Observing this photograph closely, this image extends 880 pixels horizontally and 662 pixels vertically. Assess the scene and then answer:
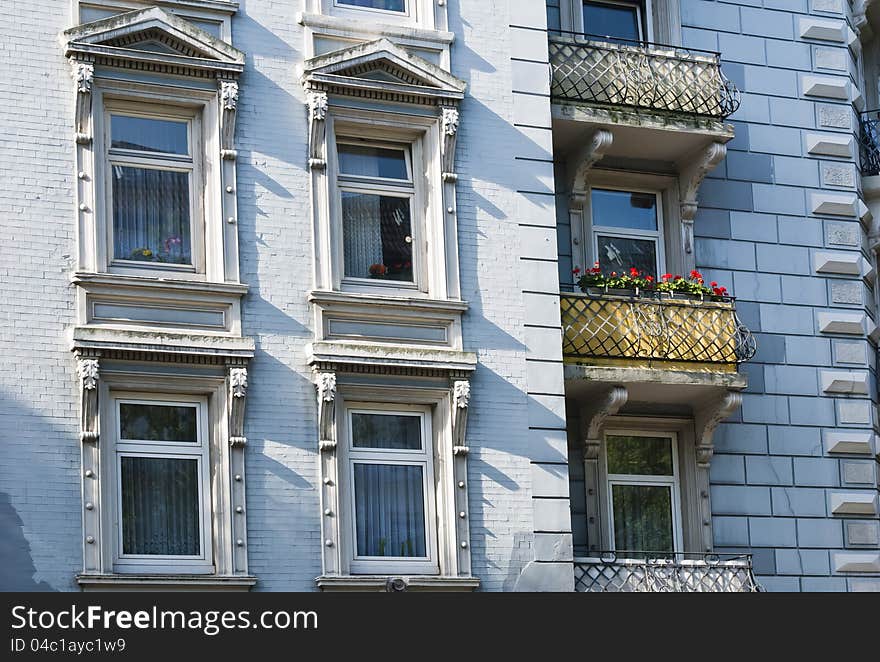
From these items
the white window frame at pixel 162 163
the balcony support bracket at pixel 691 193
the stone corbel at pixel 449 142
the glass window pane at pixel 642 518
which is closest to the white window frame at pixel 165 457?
the white window frame at pixel 162 163

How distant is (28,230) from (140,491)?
A: 10.9 feet

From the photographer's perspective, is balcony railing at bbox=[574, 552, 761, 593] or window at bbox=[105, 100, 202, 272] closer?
window at bbox=[105, 100, 202, 272]

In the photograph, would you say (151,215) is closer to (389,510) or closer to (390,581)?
(389,510)

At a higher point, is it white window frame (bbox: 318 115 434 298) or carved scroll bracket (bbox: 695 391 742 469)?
white window frame (bbox: 318 115 434 298)

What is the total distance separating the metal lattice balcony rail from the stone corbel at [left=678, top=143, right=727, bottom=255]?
1.25 m

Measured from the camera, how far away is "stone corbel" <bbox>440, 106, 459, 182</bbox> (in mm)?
23344

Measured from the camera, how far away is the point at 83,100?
2183cm

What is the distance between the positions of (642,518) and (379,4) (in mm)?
7743

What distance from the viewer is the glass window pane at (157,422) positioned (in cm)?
2153

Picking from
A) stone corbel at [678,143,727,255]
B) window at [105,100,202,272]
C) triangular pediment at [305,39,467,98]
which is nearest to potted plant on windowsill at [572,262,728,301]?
stone corbel at [678,143,727,255]

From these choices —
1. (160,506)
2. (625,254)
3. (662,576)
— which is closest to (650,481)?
(662,576)

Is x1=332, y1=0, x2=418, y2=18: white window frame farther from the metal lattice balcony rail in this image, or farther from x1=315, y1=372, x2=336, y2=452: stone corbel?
x1=315, y1=372, x2=336, y2=452: stone corbel

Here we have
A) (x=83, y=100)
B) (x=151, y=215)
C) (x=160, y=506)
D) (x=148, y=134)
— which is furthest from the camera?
(x=148, y=134)
